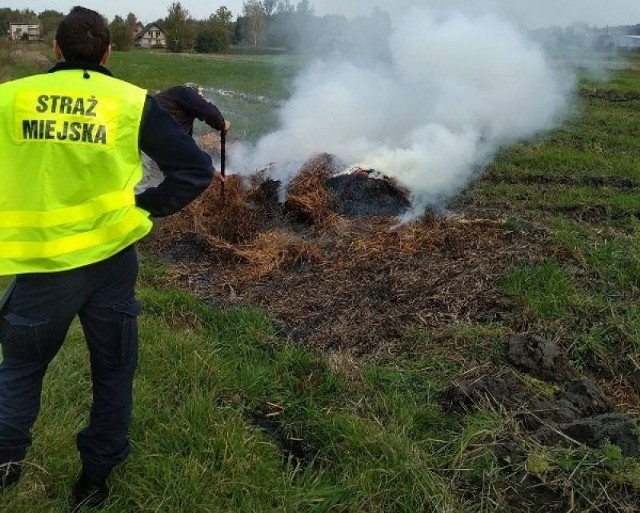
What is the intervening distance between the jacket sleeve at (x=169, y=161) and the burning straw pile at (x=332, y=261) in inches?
86.1

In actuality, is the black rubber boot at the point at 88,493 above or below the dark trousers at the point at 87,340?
below

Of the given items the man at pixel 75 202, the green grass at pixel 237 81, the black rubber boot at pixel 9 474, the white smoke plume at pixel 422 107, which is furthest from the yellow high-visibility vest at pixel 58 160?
the green grass at pixel 237 81

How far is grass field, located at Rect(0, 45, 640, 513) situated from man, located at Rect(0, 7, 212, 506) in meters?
0.60

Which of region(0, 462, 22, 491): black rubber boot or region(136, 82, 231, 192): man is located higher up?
region(136, 82, 231, 192): man

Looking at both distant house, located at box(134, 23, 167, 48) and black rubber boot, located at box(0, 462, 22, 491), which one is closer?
black rubber boot, located at box(0, 462, 22, 491)

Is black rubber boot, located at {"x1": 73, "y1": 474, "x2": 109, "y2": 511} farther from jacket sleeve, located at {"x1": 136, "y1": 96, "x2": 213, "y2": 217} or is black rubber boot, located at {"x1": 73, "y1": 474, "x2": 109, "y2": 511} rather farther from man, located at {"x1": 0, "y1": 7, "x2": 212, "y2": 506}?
jacket sleeve, located at {"x1": 136, "y1": 96, "x2": 213, "y2": 217}

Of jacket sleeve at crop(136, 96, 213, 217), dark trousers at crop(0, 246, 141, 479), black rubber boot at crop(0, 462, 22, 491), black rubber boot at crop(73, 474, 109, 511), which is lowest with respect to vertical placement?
black rubber boot at crop(73, 474, 109, 511)

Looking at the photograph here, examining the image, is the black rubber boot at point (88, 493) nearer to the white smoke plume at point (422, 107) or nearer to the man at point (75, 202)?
the man at point (75, 202)

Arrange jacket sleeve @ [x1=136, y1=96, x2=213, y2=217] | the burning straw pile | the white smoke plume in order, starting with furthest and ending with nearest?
the white smoke plume → the burning straw pile → jacket sleeve @ [x1=136, y1=96, x2=213, y2=217]

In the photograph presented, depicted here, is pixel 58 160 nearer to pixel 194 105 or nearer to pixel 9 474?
pixel 9 474

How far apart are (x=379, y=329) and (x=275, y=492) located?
2001 mm

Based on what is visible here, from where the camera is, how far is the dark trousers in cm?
235

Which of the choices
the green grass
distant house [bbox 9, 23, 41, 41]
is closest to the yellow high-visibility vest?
the green grass

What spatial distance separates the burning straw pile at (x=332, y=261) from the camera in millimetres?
4801
